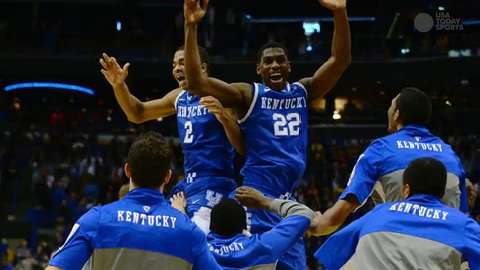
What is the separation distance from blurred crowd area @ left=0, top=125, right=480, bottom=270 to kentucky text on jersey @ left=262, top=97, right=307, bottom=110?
1193cm

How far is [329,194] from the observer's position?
2095 cm

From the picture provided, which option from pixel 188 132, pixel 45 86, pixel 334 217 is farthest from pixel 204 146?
pixel 45 86

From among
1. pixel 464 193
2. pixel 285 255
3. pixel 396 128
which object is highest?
pixel 396 128

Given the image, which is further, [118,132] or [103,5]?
[103,5]

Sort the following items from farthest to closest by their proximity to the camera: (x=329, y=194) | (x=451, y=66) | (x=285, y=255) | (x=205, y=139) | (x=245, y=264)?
(x=451, y=66)
(x=329, y=194)
(x=205, y=139)
(x=285, y=255)
(x=245, y=264)

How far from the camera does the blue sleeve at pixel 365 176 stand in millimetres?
5062

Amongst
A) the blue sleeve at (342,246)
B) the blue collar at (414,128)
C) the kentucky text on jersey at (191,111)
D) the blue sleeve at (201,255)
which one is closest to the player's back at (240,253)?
the blue sleeve at (342,246)

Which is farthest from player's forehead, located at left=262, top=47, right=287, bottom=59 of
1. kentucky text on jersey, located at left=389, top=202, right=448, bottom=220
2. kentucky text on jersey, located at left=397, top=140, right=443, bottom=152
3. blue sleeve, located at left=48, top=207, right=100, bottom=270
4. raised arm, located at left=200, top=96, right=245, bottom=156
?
blue sleeve, located at left=48, top=207, right=100, bottom=270

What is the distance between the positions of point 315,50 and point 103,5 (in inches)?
316

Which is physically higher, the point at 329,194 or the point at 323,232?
the point at 323,232

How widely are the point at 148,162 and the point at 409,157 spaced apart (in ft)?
5.24

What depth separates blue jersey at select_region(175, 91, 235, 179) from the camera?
21.1 feet

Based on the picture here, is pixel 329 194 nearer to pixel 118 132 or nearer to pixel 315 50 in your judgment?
pixel 315 50

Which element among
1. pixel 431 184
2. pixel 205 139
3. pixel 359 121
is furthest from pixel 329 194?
pixel 431 184
